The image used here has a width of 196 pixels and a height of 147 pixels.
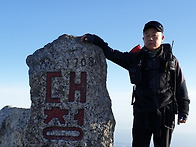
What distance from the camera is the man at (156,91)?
5012mm

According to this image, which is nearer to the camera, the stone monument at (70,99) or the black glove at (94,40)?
the stone monument at (70,99)

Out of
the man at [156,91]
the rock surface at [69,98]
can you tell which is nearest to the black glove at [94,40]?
the rock surface at [69,98]

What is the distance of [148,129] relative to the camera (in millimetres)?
5102

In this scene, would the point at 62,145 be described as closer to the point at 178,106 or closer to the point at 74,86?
the point at 74,86

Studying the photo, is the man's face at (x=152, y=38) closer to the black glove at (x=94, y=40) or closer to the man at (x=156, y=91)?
the man at (x=156, y=91)

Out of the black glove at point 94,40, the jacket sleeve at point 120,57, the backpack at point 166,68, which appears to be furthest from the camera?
the black glove at point 94,40

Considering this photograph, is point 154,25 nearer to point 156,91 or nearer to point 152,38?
point 152,38

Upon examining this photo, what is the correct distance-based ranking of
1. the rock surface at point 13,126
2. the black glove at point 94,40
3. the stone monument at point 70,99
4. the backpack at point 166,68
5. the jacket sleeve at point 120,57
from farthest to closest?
the rock surface at point 13,126, the black glove at point 94,40, the stone monument at point 70,99, the jacket sleeve at point 120,57, the backpack at point 166,68

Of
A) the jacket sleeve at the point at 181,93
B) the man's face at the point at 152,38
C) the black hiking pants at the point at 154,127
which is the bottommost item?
the black hiking pants at the point at 154,127

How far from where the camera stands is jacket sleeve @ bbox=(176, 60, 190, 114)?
5.12 metres

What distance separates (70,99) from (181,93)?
2175 mm

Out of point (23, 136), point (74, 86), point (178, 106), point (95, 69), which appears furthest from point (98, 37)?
point (23, 136)

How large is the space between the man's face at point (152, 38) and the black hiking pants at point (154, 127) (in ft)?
3.74

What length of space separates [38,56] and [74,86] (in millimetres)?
1034
